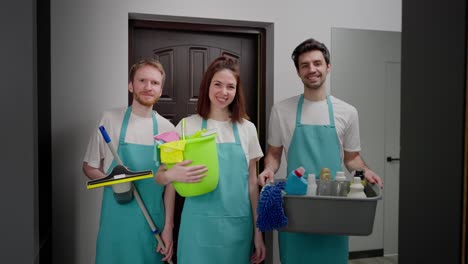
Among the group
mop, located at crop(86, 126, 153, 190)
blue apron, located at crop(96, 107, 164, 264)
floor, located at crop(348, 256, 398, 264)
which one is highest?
mop, located at crop(86, 126, 153, 190)

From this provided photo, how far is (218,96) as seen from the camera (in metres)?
1.92

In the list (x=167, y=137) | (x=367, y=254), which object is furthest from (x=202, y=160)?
(x=367, y=254)

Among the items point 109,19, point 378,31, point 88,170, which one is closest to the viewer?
point 88,170

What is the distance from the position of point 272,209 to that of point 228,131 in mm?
461

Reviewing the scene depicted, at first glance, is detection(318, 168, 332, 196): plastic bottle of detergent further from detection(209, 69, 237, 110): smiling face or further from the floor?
the floor

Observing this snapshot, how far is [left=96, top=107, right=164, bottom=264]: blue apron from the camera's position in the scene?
6.45 feet

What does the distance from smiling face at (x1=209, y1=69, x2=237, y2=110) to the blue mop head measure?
47cm

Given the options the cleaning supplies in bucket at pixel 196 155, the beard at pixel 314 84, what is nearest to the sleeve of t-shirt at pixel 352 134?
the beard at pixel 314 84

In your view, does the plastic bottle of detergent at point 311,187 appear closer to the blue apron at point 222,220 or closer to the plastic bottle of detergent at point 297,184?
the plastic bottle of detergent at point 297,184
